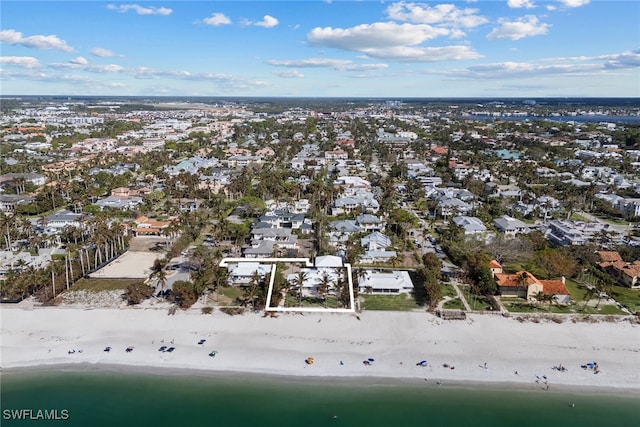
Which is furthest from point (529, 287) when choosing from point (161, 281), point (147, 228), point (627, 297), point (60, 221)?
point (60, 221)

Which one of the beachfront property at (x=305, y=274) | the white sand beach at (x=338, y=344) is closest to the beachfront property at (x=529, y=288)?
the white sand beach at (x=338, y=344)

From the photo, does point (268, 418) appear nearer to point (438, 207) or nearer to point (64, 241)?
point (64, 241)

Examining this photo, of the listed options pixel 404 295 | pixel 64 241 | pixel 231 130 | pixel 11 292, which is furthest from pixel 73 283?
pixel 231 130

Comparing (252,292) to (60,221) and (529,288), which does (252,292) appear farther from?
(60,221)

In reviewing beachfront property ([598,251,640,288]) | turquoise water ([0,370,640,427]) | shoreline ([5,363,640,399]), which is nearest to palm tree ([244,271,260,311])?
shoreline ([5,363,640,399])

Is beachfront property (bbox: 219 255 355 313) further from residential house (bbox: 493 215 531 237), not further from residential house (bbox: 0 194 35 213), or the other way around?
residential house (bbox: 0 194 35 213)

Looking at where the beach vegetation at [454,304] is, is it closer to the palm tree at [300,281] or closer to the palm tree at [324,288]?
the palm tree at [324,288]
